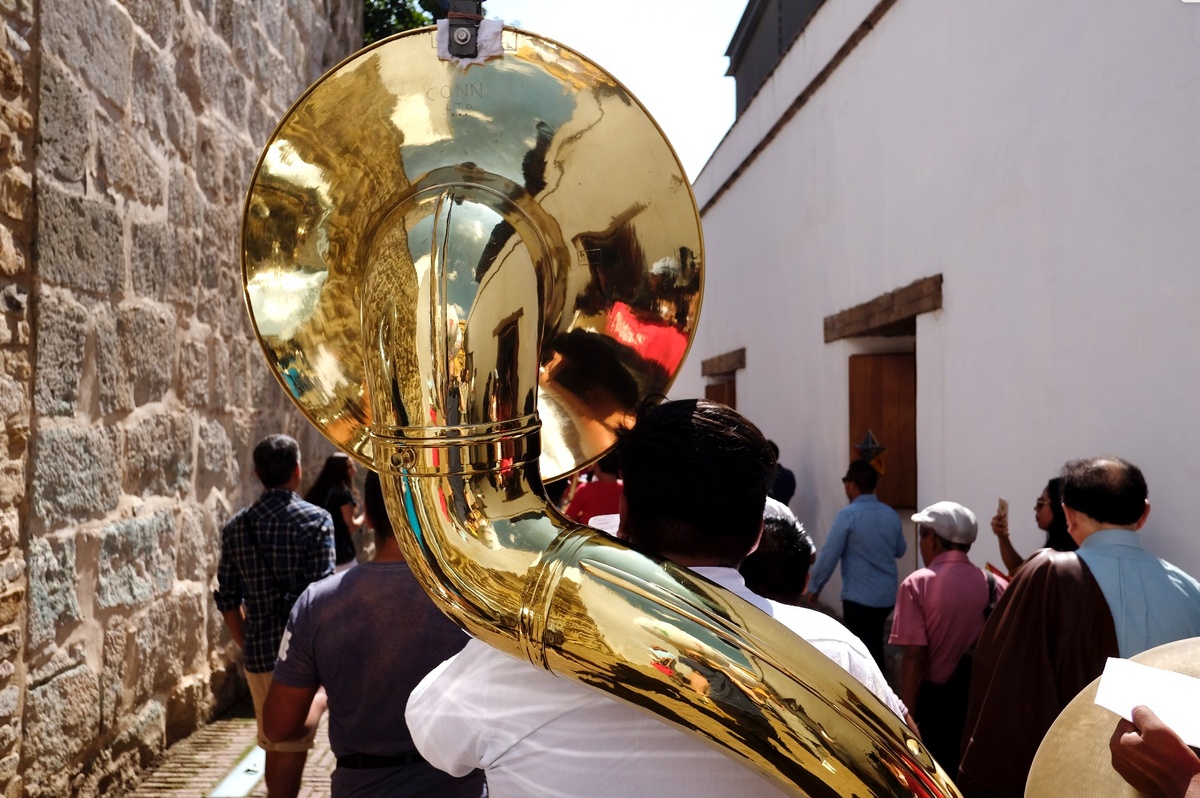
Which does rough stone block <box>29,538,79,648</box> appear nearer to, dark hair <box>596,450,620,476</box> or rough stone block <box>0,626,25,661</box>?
rough stone block <box>0,626,25,661</box>

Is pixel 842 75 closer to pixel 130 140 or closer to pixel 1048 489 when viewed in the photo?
pixel 1048 489

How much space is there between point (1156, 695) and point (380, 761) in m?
1.63

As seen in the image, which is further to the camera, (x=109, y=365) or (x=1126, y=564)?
(x=109, y=365)

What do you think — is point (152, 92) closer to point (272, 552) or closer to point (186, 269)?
point (186, 269)

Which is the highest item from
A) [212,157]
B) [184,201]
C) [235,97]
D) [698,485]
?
[235,97]

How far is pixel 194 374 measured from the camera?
4438 millimetres

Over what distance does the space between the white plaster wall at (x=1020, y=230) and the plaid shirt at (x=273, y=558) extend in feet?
8.83

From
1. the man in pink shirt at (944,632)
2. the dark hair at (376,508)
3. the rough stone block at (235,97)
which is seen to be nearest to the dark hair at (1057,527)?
the man in pink shirt at (944,632)

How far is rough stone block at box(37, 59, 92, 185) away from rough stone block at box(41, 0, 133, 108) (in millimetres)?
82

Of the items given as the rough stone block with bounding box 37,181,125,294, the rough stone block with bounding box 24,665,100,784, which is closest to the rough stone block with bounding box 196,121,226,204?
the rough stone block with bounding box 37,181,125,294

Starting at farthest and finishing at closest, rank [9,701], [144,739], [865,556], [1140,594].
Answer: [865,556]
[144,739]
[9,701]
[1140,594]

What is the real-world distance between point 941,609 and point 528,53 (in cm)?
278

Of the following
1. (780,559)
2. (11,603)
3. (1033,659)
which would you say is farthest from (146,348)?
→ (1033,659)

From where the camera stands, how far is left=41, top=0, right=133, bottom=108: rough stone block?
3.17 meters
